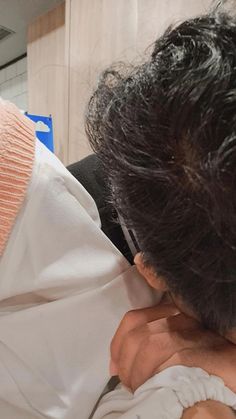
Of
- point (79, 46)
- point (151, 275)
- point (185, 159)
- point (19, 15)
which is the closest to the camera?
point (185, 159)

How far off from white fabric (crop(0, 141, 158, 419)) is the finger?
2 centimetres

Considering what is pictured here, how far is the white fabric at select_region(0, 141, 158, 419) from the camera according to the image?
0.44m

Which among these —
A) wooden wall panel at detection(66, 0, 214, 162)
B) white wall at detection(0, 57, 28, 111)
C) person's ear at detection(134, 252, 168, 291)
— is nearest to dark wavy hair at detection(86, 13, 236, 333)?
person's ear at detection(134, 252, 168, 291)

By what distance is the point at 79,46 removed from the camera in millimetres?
1280

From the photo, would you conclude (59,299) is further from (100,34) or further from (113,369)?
(100,34)

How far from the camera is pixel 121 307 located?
47 centimetres

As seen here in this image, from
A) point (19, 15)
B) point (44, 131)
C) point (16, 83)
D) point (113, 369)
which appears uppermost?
point (19, 15)

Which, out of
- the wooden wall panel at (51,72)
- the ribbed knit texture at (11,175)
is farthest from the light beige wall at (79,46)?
the ribbed knit texture at (11,175)

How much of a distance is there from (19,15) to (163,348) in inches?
64.0

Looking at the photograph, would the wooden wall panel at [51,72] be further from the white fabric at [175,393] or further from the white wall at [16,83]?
the white fabric at [175,393]

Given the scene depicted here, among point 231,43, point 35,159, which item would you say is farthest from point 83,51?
point 231,43

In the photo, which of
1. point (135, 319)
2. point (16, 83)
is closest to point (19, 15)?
point (16, 83)

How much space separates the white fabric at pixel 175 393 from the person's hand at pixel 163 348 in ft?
0.03

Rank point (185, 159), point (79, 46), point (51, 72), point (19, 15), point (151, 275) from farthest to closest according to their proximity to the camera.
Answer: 1. point (19, 15)
2. point (51, 72)
3. point (79, 46)
4. point (151, 275)
5. point (185, 159)
